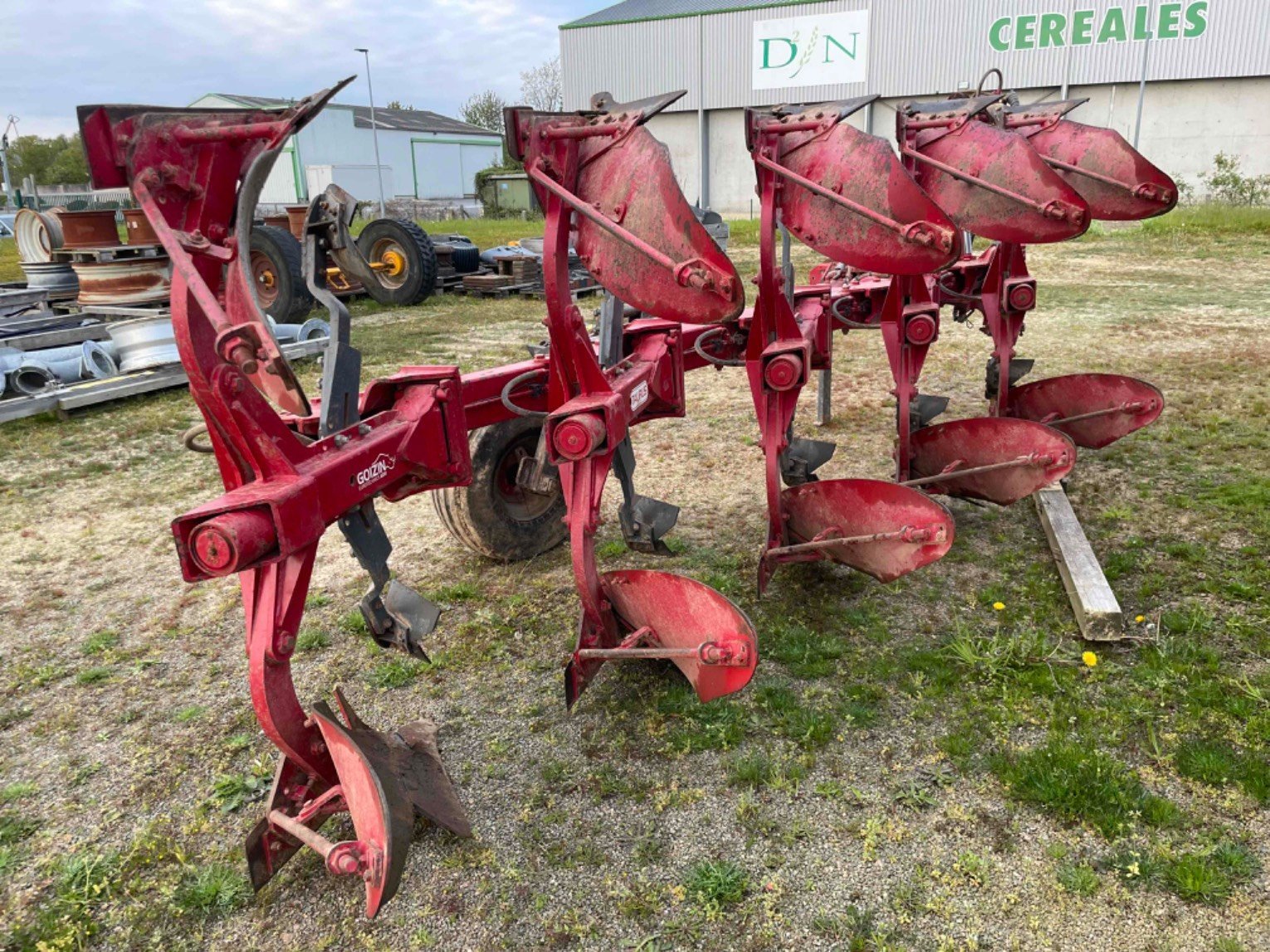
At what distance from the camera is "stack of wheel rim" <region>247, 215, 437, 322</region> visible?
35.2 ft

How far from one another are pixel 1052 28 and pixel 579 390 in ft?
88.8

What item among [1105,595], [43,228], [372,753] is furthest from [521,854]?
[43,228]

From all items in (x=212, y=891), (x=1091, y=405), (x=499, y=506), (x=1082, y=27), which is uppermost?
(x=1082, y=27)

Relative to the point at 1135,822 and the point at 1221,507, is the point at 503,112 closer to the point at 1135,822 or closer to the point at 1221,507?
the point at 1135,822

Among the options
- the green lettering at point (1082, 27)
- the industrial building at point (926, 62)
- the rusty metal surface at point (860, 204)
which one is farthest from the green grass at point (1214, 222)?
the rusty metal surface at point (860, 204)

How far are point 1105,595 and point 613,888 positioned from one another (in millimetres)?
2420

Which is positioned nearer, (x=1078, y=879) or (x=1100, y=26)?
(x=1078, y=879)

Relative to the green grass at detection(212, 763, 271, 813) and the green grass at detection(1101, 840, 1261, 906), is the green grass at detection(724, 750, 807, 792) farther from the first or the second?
the green grass at detection(212, 763, 271, 813)

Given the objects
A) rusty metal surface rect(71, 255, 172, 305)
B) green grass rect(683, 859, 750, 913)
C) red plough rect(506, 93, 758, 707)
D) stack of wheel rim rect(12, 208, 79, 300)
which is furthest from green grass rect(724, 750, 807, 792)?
stack of wheel rim rect(12, 208, 79, 300)

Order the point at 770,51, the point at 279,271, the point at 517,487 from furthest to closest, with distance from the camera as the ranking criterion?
the point at 770,51 → the point at 279,271 → the point at 517,487

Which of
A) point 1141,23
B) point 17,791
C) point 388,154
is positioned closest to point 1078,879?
point 17,791

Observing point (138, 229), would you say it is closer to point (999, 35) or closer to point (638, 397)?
point (638, 397)

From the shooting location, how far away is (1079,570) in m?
4.03

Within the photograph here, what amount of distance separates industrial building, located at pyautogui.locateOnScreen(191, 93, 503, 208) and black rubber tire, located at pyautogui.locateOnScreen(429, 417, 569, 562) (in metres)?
37.1
